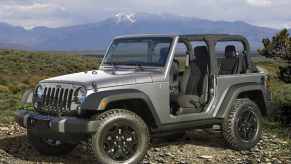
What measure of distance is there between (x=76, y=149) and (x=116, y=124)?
191cm

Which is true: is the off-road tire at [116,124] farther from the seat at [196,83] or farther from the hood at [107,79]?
the seat at [196,83]

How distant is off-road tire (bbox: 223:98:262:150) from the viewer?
7844mm

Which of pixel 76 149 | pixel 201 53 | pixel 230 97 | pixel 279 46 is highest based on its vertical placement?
pixel 201 53

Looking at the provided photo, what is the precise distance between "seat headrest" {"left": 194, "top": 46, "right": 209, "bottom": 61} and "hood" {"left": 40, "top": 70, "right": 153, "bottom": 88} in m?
1.24

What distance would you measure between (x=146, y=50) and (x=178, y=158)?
5.90ft

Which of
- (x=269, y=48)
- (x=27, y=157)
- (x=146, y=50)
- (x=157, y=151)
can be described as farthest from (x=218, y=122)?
(x=269, y=48)

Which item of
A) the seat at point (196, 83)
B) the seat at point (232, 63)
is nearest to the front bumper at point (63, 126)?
the seat at point (196, 83)

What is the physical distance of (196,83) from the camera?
25.6 feet

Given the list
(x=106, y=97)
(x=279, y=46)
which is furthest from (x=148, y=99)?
(x=279, y=46)

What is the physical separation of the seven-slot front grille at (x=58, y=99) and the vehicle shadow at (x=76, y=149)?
0.63m

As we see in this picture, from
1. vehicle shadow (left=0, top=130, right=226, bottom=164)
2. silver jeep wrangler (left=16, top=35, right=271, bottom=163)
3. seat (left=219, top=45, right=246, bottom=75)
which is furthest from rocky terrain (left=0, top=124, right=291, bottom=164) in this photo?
seat (left=219, top=45, right=246, bottom=75)

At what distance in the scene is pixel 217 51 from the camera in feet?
26.5

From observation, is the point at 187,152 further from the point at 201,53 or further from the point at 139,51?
the point at 139,51

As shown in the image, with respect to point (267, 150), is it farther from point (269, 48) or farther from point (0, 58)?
point (0, 58)
